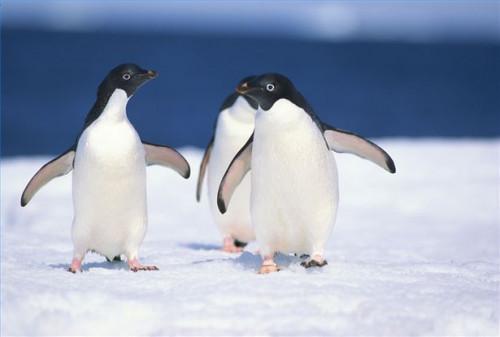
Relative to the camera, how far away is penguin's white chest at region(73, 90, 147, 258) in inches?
170

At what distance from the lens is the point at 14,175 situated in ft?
29.1

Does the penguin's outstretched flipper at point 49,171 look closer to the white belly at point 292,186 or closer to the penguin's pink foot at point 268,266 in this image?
the white belly at point 292,186

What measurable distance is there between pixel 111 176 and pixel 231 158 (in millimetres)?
1489

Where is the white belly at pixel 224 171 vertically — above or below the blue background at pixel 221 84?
below

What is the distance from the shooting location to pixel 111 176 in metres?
4.33

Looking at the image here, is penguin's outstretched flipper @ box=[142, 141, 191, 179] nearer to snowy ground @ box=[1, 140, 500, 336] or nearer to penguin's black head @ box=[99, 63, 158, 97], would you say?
penguin's black head @ box=[99, 63, 158, 97]

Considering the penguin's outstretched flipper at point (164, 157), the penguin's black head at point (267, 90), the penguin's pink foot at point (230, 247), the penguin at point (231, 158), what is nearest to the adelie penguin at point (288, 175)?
the penguin's black head at point (267, 90)

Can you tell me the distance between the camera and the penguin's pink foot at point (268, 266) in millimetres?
4254

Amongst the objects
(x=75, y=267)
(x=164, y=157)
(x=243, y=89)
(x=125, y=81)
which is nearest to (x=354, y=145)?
(x=243, y=89)

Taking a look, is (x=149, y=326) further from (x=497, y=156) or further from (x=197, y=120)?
(x=197, y=120)

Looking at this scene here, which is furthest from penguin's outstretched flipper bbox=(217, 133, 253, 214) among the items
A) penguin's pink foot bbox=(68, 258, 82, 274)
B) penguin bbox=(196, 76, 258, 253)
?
penguin bbox=(196, 76, 258, 253)

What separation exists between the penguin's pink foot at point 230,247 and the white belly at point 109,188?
143 cm

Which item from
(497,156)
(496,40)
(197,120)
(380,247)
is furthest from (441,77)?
(380,247)

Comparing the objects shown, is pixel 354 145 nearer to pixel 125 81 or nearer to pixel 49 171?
pixel 125 81
